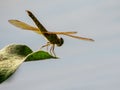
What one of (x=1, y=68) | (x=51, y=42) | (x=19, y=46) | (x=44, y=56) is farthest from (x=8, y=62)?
(x=51, y=42)

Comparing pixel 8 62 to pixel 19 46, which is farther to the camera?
pixel 19 46

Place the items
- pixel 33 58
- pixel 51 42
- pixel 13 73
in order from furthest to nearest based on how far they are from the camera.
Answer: pixel 51 42, pixel 33 58, pixel 13 73

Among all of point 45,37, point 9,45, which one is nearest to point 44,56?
point 45,37

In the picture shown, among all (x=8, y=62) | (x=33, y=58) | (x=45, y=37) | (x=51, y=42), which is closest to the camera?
(x=8, y=62)

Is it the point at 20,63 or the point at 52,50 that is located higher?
the point at 20,63

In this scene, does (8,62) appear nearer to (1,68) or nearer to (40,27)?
(1,68)

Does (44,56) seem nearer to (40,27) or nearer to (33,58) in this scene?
(33,58)
